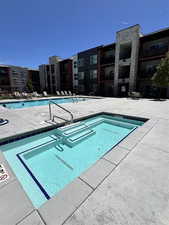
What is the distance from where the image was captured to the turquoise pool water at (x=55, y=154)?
6.92ft

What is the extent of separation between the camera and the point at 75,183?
5.46ft

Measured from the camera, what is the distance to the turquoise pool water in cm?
211

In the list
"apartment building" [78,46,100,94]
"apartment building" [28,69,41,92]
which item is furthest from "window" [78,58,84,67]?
"apartment building" [28,69,41,92]

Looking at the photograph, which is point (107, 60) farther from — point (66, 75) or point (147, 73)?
point (66, 75)

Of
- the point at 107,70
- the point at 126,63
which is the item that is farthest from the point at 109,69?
the point at 126,63

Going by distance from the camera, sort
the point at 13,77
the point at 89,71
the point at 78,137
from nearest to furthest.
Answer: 1. the point at 78,137
2. the point at 89,71
3. the point at 13,77

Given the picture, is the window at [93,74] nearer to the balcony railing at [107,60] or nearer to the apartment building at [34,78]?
the balcony railing at [107,60]

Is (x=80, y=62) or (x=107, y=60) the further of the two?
(x=80, y=62)

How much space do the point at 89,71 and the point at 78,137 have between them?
68.2 feet

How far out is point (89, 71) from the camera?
22594 mm

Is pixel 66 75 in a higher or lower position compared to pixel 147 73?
higher

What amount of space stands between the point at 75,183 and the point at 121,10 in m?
14.4

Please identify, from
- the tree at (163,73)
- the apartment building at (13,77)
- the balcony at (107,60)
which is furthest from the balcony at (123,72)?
the apartment building at (13,77)

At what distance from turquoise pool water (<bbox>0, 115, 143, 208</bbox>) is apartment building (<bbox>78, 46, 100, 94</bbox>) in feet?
59.3
